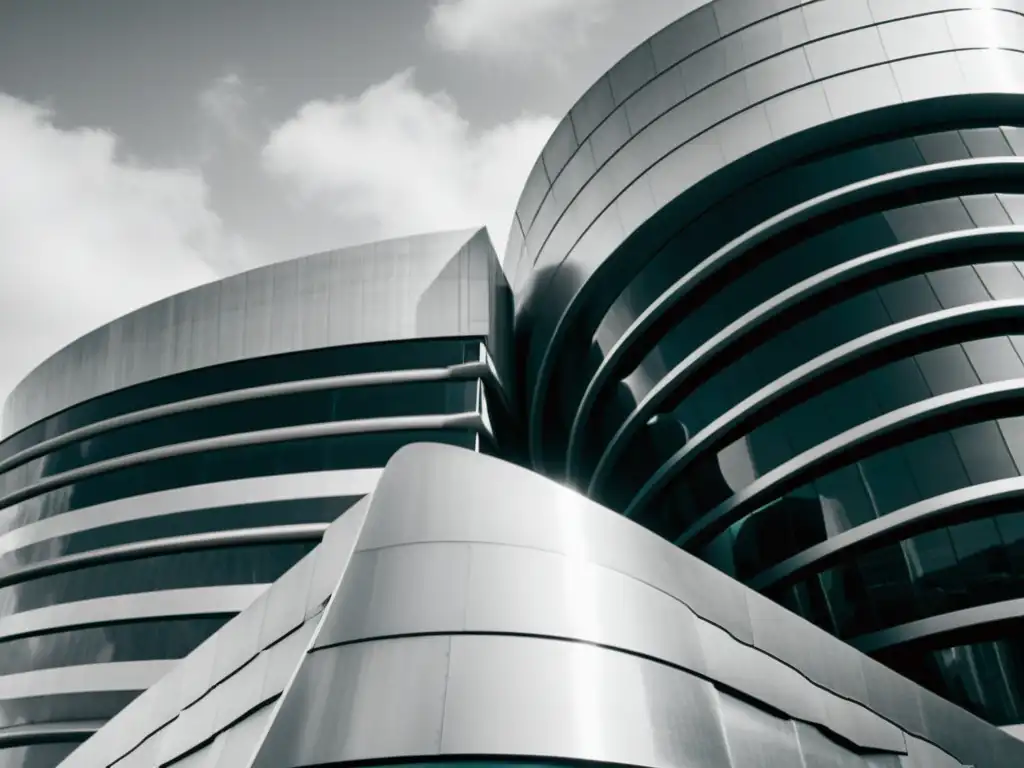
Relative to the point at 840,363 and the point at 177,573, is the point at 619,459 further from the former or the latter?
the point at 177,573

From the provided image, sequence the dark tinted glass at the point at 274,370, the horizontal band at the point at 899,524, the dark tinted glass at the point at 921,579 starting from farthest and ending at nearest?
the dark tinted glass at the point at 274,370, the horizontal band at the point at 899,524, the dark tinted glass at the point at 921,579

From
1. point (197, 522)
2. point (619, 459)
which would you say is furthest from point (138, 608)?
point (619, 459)

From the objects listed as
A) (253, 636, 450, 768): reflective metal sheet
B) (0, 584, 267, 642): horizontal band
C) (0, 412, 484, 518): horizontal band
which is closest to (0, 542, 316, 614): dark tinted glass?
(0, 584, 267, 642): horizontal band

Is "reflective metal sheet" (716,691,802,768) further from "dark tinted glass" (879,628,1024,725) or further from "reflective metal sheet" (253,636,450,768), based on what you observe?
"dark tinted glass" (879,628,1024,725)

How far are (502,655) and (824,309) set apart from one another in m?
15.6

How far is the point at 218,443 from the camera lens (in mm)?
29938

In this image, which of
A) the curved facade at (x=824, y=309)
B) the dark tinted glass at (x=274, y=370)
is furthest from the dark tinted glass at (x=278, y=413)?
the curved facade at (x=824, y=309)

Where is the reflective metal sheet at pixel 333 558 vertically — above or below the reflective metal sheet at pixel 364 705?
above

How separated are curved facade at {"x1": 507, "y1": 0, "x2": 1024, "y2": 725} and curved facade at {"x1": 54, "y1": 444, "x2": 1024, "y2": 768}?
774 cm

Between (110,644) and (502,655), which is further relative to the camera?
(110,644)

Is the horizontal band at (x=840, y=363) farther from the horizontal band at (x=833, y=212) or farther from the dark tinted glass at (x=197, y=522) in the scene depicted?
the dark tinted glass at (x=197, y=522)

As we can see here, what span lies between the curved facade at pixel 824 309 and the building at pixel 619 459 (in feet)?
0.26

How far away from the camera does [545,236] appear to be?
27812mm

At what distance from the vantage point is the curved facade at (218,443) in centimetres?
2766
